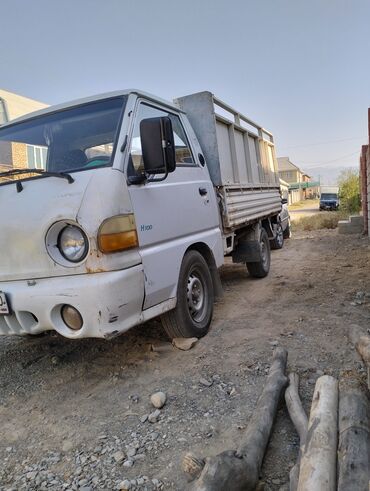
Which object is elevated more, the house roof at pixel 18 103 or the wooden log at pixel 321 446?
the house roof at pixel 18 103

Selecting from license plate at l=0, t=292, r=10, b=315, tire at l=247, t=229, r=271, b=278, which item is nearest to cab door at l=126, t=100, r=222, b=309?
license plate at l=0, t=292, r=10, b=315

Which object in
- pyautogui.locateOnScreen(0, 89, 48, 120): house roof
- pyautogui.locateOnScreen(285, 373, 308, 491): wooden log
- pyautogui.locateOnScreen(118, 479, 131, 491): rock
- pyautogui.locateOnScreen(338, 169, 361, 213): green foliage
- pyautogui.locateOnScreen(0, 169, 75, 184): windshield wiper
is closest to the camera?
pyautogui.locateOnScreen(118, 479, 131, 491): rock

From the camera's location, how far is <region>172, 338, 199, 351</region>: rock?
12.0 ft

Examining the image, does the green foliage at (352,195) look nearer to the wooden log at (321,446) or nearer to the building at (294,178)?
the wooden log at (321,446)

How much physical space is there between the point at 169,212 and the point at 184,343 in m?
1.20

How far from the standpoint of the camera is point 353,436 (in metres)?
1.86

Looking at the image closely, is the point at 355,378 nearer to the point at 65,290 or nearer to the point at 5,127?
the point at 65,290

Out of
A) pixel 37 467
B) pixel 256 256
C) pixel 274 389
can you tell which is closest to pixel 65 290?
pixel 37 467

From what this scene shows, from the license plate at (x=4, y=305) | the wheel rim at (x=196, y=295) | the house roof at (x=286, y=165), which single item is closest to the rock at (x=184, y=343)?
the wheel rim at (x=196, y=295)

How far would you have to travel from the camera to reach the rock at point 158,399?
281 centimetres

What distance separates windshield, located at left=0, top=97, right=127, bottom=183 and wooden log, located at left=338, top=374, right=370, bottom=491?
2.22m

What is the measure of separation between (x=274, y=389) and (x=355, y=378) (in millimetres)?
508

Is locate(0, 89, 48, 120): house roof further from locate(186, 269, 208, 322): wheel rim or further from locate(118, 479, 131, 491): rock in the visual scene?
locate(118, 479, 131, 491): rock

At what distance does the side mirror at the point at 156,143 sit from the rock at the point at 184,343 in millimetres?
1573
